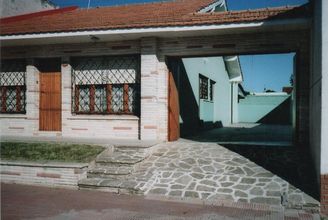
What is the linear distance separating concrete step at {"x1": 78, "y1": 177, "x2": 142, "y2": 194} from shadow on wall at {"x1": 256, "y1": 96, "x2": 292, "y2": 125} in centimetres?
2189

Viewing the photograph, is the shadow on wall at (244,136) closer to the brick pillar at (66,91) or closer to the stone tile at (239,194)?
the stone tile at (239,194)

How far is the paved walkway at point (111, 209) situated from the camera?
5704 millimetres

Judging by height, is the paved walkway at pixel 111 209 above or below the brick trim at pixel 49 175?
below

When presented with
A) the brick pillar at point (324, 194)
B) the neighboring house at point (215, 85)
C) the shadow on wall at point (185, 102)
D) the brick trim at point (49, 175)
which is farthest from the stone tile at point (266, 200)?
the neighboring house at point (215, 85)

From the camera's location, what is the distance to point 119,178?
770 centimetres

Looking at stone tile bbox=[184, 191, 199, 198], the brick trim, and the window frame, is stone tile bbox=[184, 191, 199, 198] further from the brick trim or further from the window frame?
the window frame

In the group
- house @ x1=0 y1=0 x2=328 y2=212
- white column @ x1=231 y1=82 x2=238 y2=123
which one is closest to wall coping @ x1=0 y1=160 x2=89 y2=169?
house @ x1=0 y1=0 x2=328 y2=212

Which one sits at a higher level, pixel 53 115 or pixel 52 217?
pixel 53 115

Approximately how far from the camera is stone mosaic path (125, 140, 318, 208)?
6566 millimetres

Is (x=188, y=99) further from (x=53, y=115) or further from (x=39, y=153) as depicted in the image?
(x=39, y=153)

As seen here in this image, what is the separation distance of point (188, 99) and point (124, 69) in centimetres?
392

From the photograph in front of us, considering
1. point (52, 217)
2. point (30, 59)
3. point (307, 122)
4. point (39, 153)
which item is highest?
point (30, 59)

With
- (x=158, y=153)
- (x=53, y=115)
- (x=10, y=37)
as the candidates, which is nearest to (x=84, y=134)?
(x=53, y=115)

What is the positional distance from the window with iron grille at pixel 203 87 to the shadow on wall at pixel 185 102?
4.24 ft
